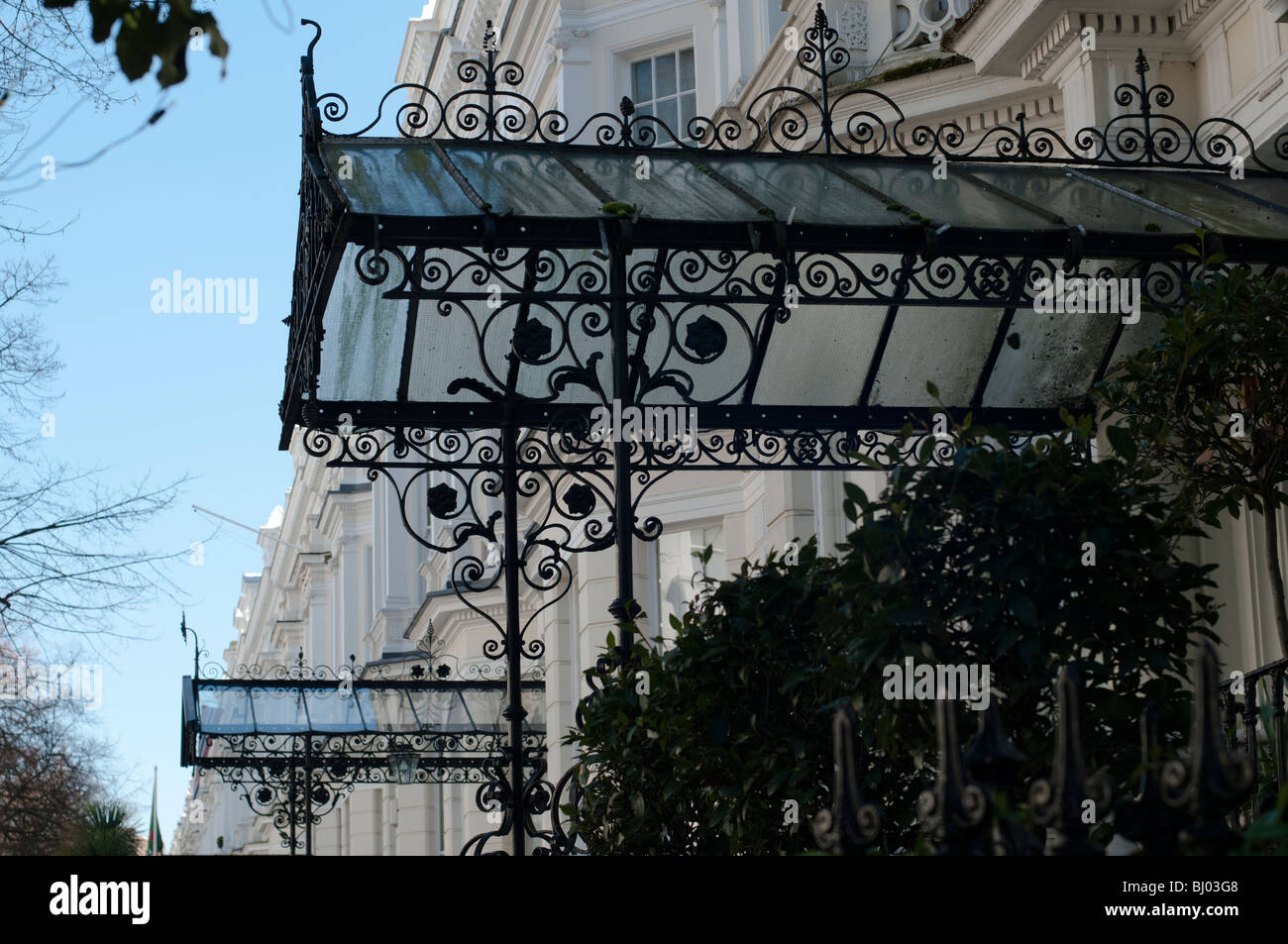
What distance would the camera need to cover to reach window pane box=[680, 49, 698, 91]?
20714mm

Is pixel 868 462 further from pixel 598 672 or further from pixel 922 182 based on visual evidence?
pixel 922 182

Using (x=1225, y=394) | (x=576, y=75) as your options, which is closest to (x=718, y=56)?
(x=576, y=75)

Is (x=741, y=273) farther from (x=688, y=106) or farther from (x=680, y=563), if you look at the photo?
(x=688, y=106)

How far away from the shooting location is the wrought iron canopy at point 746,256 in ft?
26.7

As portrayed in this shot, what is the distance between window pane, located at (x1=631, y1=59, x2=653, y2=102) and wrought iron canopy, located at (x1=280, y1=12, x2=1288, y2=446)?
10201 mm

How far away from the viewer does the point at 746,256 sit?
26.4ft

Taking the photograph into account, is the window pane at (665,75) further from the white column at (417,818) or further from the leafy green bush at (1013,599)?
the leafy green bush at (1013,599)

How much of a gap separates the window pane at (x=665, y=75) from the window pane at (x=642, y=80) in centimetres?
13

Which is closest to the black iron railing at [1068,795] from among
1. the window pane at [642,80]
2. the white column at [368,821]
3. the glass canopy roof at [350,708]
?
the window pane at [642,80]

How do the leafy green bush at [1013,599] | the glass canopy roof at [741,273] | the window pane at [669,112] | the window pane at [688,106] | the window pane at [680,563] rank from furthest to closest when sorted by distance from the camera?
the window pane at [669,112], the window pane at [688,106], the window pane at [680,563], the glass canopy roof at [741,273], the leafy green bush at [1013,599]

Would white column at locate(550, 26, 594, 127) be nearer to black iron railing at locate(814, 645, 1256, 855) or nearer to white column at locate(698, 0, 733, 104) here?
white column at locate(698, 0, 733, 104)

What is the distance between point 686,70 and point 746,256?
13376 millimetres

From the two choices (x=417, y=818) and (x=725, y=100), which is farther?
(x=417, y=818)
